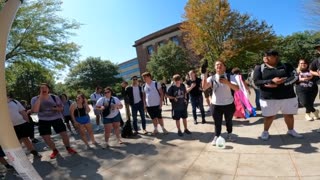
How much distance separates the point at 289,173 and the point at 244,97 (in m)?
4.77

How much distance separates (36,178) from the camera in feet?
10.5

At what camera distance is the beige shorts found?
5883 millimetres

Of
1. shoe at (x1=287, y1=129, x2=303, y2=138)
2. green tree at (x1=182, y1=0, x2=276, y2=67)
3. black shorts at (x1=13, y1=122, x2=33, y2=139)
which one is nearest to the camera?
shoe at (x1=287, y1=129, x2=303, y2=138)

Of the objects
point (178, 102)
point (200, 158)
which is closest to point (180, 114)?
point (178, 102)

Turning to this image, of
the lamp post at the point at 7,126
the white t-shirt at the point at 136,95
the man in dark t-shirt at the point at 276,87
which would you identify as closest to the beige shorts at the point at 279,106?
the man in dark t-shirt at the point at 276,87

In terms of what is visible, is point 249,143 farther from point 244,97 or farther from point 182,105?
point 244,97

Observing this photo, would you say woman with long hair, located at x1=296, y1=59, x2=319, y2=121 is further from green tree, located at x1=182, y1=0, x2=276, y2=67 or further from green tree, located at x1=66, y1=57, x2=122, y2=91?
green tree, located at x1=66, y1=57, x2=122, y2=91

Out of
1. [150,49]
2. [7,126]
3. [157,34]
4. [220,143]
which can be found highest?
[157,34]

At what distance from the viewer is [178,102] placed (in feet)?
25.5

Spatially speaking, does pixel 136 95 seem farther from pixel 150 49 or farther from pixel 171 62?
pixel 150 49

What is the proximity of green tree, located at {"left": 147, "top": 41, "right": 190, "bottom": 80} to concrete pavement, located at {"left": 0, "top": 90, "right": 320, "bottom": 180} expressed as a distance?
3820cm

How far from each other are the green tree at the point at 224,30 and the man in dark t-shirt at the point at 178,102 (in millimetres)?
23800

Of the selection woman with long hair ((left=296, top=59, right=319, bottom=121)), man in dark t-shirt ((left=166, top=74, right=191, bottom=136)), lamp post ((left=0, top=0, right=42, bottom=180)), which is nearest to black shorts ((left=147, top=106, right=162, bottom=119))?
man in dark t-shirt ((left=166, top=74, right=191, bottom=136))

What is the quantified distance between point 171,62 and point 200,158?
40965mm
